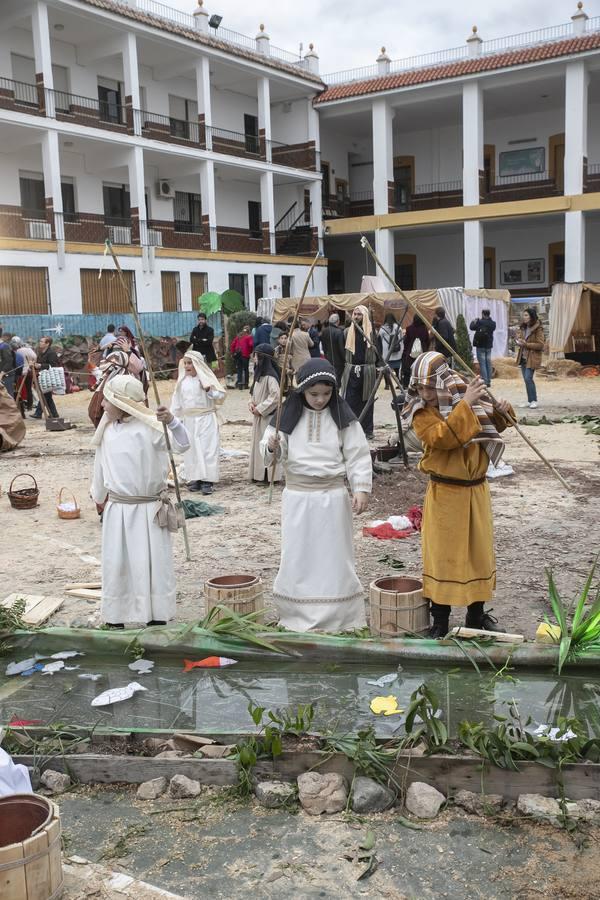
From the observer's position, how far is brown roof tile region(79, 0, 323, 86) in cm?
2608

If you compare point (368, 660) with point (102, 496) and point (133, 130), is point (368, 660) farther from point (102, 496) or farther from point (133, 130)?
point (133, 130)

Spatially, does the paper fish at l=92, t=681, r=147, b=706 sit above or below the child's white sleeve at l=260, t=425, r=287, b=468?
below

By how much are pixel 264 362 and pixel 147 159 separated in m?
22.7

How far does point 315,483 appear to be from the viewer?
16.3ft

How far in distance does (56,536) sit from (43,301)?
1846 cm

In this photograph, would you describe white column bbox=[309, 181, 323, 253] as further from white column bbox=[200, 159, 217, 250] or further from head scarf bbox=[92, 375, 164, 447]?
head scarf bbox=[92, 375, 164, 447]

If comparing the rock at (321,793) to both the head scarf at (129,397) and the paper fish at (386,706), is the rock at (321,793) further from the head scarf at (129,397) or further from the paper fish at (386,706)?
the head scarf at (129,397)

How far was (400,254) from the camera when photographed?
35438mm

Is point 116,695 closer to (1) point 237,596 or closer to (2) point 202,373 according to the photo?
(1) point 237,596

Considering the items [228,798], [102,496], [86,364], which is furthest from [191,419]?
[86,364]

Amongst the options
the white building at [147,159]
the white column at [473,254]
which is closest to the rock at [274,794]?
the white building at [147,159]

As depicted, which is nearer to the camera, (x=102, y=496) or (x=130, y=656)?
(x=130, y=656)

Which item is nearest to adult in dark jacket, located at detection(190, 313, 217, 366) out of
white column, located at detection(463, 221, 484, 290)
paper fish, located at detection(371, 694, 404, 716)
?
paper fish, located at detection(371, 694, 404, 716)

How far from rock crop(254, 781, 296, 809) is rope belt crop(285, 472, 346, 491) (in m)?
1.96
